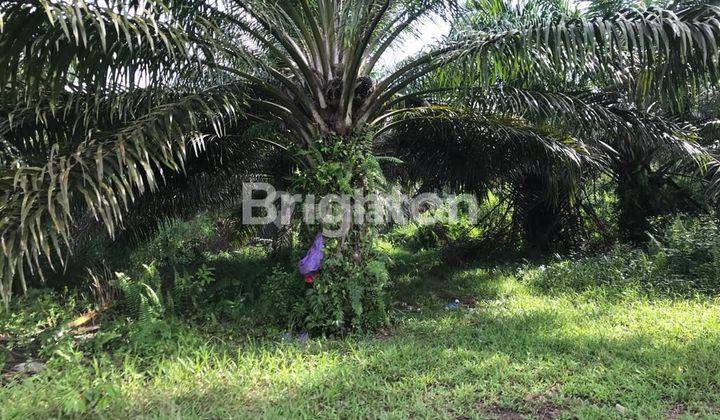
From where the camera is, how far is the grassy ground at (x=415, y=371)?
2.91 meters

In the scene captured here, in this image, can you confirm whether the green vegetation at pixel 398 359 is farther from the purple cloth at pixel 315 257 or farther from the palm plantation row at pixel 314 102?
the palm plantation row at pixel 314 102

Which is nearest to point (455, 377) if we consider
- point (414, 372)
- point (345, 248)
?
point (414, 372)

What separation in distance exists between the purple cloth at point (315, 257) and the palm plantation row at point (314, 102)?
97 mm

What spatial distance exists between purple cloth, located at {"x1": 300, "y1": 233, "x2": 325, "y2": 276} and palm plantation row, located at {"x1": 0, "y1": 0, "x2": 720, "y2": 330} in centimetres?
10

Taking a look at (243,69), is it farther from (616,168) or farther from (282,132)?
(616,168)

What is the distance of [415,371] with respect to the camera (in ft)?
11.4

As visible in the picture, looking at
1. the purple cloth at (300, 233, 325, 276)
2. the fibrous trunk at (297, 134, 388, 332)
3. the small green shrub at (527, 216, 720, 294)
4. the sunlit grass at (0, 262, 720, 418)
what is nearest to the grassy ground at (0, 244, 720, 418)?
the sunlit grass at (0, 262, 720, 418)

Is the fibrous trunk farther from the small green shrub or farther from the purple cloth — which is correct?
the small green shrub

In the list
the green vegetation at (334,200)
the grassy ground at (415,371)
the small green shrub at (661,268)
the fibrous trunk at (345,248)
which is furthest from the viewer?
the small green shrub at (661,268)

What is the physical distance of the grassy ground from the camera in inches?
115

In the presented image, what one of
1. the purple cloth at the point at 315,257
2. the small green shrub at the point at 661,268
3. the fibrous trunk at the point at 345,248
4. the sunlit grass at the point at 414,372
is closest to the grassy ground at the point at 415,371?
the sunlit grass at the point at 414,372

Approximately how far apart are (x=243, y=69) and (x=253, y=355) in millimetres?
2680

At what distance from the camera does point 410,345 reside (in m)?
4.09

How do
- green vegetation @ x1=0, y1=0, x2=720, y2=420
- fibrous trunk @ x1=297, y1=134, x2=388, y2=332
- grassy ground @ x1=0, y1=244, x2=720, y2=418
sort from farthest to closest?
fibrous trunk @ x1=297, y1=134, x2=388, y2=332 < green vegetation @ x1=0, y1=0, x2=720, y2=420 < grassy ground @ x1=0, y1=244, x2=720, y2=418
